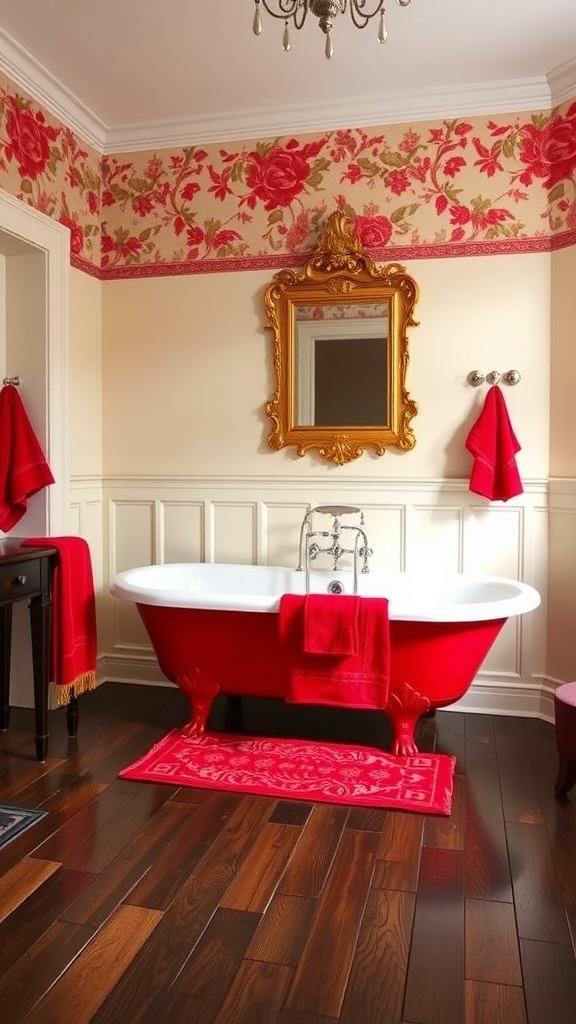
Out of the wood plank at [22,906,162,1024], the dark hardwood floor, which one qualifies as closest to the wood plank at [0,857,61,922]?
the dark hardwood floor

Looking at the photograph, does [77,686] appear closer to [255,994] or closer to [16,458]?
[16,458]

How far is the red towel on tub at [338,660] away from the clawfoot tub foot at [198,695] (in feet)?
1.20

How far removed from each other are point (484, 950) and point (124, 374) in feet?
9.59

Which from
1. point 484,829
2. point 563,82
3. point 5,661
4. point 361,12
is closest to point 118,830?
point 484,829

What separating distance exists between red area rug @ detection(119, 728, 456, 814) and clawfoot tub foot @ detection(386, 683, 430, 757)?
0.13 ft

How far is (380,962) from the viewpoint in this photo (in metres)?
1.63

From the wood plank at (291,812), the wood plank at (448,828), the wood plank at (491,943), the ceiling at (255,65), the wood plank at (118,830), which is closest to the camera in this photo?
the wood plank at (491,943)

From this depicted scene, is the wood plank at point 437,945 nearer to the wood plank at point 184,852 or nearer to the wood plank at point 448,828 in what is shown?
the wood plank at point 448,828

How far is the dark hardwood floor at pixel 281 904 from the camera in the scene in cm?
151

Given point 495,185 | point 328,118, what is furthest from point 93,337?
point 495,185

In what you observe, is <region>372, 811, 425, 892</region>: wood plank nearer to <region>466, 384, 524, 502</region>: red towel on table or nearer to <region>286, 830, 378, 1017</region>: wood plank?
<region>286, 830, 378, 1017</region>: wood plank

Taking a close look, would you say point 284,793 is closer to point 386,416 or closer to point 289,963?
point 289,963

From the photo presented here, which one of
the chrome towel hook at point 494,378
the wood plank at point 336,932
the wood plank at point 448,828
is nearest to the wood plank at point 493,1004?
the wood plank at point 336,932

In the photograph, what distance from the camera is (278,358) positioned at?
11.5 feet
